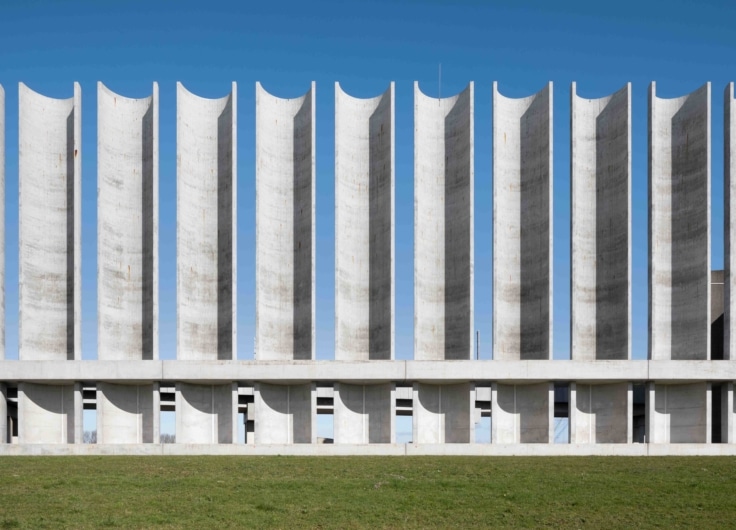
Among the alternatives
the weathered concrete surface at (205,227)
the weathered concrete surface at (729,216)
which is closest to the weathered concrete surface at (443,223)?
the weathered concrete surface at (205,227)

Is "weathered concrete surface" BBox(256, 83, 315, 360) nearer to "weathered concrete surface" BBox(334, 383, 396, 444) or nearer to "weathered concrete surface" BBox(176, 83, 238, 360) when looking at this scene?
"weathered concrete surface" BBox(176, 83, 238, 360)

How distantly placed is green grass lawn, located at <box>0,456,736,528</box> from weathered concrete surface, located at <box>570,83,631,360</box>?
33.1 ft

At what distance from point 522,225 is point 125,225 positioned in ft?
56.5

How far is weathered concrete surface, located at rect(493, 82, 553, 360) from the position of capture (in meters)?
38.5

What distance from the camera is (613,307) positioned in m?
38.8

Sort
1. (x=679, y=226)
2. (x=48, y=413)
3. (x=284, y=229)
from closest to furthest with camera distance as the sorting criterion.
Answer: (x=48, y=413), (x=679, y=226), (x=284, y=229)

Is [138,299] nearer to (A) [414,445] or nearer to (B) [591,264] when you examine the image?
(A) [414,445]

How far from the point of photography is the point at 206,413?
38.4m

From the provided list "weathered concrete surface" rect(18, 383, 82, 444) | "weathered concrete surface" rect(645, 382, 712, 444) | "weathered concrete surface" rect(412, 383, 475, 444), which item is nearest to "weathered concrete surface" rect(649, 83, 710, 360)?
"weathered concrete surface" rect(645, 382, 712, 444)

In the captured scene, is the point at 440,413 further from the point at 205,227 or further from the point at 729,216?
the point at 729,216

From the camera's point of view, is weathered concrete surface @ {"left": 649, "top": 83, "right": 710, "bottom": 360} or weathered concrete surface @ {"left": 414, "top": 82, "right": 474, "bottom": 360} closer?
weathered concrete surface @ {"left": 649, "top": 83, "right": 710, "bottom": 360}

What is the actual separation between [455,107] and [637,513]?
22910 millimetres

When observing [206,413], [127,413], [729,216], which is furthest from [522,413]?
[127,413]

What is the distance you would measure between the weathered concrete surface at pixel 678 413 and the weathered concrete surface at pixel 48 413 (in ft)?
77.4
